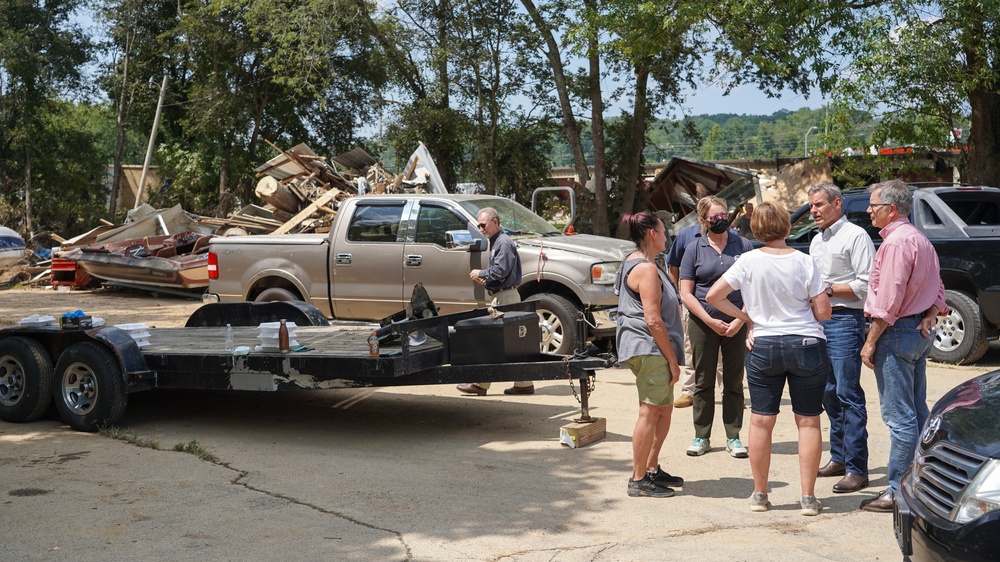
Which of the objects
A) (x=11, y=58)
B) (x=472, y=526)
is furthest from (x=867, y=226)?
(x=11, y=58)

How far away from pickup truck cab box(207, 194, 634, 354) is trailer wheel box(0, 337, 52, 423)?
366 centimetres

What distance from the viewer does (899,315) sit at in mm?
5375

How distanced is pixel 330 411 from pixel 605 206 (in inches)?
509

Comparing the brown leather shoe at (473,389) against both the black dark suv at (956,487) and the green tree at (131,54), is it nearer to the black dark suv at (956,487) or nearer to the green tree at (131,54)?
the black dark suv at (956,487)

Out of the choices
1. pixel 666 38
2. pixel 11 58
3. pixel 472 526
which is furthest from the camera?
pixel 11 58

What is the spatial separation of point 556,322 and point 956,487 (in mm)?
6483

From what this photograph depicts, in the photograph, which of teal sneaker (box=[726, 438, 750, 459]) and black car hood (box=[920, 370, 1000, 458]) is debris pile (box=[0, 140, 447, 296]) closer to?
teal sneaker (box=[726, 438, 750, 459])

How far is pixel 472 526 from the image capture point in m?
5.34

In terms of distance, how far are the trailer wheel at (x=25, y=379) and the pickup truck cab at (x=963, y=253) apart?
7787 millimetres

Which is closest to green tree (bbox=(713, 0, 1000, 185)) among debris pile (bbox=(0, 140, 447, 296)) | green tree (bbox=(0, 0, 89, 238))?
debris pile (bbox=(0, 140, 447, 296))

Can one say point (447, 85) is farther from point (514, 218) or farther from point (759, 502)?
point (759, 502)

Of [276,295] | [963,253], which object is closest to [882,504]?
[963,253]

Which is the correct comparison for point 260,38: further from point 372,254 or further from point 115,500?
point 115,500

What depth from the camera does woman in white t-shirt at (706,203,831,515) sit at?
5.24 m
